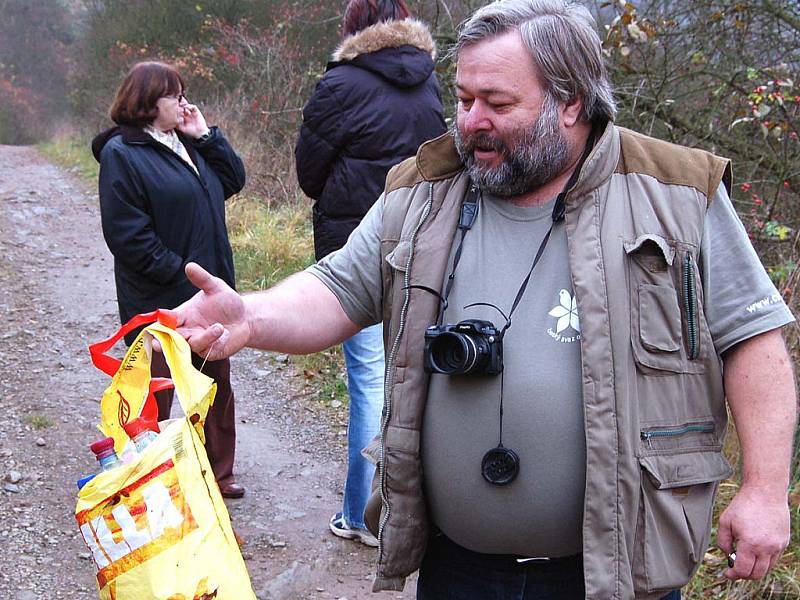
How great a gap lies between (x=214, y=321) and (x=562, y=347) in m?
0.81

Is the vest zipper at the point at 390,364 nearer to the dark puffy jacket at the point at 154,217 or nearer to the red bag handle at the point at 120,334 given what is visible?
the red bag handle at the point at 120,334

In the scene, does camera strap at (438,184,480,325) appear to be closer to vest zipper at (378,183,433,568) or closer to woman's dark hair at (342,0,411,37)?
vest zipper at (378,183,433,568)

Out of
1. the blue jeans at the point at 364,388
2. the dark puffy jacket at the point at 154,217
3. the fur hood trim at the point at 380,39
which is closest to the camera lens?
the fur hood trim at the point at 380,39

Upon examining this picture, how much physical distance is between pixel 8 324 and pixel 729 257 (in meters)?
6.55

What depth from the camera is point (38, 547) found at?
3.99 metres

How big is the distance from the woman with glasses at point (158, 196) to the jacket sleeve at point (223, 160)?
0.01 metres

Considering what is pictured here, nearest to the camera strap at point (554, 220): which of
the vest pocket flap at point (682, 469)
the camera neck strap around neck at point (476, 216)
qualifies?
the camera neck strap around neck at point (476, 216)

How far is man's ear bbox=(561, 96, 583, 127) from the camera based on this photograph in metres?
2.06

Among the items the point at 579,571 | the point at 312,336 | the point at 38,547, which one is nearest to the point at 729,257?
the point at 579,571

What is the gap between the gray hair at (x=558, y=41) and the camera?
6.58 feet

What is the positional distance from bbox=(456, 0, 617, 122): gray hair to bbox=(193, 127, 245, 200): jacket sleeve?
241 cm

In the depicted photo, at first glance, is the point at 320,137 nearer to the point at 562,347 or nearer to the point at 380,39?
Result: the point at 380,39

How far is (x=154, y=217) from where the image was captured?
401cm

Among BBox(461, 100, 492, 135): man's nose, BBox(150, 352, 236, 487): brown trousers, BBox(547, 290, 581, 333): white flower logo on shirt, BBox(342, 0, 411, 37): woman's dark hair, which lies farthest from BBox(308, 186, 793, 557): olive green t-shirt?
BBox(150, 352, 236, 487): brown trousers
